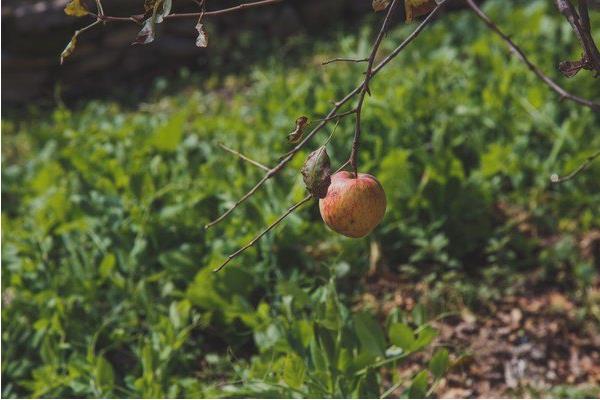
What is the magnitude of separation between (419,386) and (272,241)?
80cm

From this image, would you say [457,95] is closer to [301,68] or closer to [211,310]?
[211,310]

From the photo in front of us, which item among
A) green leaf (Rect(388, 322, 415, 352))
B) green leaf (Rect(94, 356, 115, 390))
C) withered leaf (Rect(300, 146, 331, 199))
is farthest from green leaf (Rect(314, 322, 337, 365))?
withered leaf (Rect(300, 146, 331, 199))

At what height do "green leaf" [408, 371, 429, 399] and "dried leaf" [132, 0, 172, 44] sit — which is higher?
"dried leaf" [132, 0, 172, 44]

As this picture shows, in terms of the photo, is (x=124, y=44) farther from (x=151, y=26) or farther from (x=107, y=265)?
(x=151, y=26)

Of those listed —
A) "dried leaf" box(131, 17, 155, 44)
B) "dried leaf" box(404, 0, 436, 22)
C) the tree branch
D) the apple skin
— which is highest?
"dried leaf" box(131, 17, 155, 44)

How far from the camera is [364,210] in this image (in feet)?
4.50

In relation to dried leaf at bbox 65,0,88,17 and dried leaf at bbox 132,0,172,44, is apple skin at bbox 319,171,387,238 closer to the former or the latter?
dried leaf at bbox 132,0,172,44

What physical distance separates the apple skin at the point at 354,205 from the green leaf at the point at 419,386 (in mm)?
839

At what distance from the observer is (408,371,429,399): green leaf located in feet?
6.95

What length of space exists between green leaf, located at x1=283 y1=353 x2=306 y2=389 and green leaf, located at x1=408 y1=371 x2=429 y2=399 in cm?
28

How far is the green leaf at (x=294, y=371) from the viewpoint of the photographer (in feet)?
6.88

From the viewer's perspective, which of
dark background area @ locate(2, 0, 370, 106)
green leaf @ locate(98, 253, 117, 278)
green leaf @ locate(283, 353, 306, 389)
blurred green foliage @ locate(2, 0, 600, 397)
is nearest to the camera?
green leaf @ locate(283, 353, 306, 389)

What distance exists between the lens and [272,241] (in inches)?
108

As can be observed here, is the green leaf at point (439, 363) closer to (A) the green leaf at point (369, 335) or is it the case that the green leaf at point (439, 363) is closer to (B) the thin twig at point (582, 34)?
(A) the green leaf at point (369, 335)
